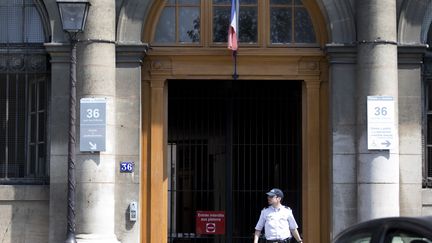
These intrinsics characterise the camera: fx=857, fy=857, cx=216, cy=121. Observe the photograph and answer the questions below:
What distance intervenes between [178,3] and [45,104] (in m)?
2.96

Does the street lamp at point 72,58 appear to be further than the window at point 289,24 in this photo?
No

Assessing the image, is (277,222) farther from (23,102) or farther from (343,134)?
(23,102)

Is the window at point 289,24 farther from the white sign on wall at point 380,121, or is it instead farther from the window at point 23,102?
the window at point 23,102

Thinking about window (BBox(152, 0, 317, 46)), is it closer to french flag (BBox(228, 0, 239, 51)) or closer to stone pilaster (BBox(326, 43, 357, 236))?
french flag (BBox(228, 0, 239, 51))

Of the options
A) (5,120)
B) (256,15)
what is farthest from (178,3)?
(5,120)

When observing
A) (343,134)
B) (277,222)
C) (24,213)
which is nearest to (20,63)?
(24,213)

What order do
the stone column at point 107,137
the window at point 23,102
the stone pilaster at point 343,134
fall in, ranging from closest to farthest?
the stone column at point 107,137, the stone pilaster at point 343,134, the window at point 23,102

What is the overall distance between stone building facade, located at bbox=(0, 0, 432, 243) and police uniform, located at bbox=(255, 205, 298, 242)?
68.1 inches

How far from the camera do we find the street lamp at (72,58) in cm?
1322

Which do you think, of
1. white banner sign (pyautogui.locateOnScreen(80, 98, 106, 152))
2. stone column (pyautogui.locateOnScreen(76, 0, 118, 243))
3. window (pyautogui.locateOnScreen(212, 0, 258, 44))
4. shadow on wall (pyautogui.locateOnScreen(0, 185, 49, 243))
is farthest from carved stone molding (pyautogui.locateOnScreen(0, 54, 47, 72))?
window (pyautogui.locateOnScreen(212, 0, 258, 44))

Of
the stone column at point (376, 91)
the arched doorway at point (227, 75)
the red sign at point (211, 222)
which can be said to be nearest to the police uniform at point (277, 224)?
the stone column at point (376, 91)

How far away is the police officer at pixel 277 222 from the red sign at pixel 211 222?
2634mm

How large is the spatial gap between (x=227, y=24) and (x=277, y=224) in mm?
4116

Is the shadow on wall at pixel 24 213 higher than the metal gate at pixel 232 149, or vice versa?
the metal gate at pixel 232 149
